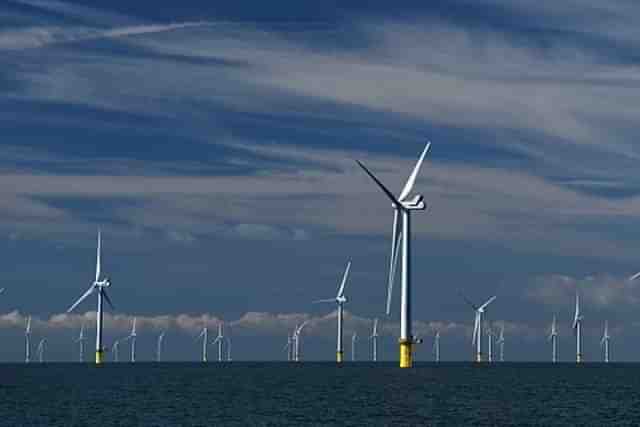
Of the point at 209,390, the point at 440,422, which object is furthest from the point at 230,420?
the point at 209,390

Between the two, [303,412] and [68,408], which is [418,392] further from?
[68,408]

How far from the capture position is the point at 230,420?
121562mm

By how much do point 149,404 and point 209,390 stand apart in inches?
1942

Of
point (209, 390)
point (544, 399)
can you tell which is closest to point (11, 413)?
point (209, 390)

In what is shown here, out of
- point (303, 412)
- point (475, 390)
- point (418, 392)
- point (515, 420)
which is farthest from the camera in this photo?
point (475, 390)

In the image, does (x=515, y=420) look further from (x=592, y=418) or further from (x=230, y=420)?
(x=230, y=420)

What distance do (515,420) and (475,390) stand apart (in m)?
74.3

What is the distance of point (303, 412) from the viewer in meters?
135

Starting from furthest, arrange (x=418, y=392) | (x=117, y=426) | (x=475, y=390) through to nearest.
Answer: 1. (x=475, y=390)
2. (x=418, y=392)
3. (x=117, y=426)

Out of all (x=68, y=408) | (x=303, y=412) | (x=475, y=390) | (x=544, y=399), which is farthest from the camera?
(x=475, y=390)

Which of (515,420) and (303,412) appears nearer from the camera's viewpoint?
(515,420)

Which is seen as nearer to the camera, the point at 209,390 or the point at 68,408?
the point at 68,408

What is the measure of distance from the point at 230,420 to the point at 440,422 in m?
22.7

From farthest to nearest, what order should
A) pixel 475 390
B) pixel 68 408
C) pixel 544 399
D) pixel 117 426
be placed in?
pixel 475 390 < pixel 544 399 < pixel 68 408 < pixel 117 426
